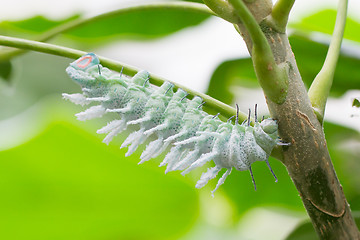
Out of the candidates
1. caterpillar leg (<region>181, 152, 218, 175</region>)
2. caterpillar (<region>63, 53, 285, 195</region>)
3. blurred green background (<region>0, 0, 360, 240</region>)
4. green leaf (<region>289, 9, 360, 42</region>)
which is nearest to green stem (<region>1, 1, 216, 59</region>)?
caterpillar (<region>63, 53, 285, 195</region>)

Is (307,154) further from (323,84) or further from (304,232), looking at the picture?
(304,232)

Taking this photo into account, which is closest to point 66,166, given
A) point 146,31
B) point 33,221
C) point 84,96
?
point 33,221

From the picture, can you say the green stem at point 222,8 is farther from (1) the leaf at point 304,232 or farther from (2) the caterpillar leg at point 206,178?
(1) the leaf at point 304,232

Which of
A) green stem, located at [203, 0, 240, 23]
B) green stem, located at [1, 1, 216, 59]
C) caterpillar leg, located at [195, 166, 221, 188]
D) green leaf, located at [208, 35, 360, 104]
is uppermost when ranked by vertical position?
green stem, located at [203, 0, 240, 23]

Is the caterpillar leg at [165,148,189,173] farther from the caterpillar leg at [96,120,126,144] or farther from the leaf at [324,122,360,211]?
the leaf at [324,122,360,211]

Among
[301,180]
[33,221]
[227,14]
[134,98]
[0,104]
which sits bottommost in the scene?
[33,221]

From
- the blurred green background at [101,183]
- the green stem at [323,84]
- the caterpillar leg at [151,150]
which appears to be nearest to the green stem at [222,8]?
the green stem at [323,84]

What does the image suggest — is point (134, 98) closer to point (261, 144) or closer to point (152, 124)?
point (152, 124)
